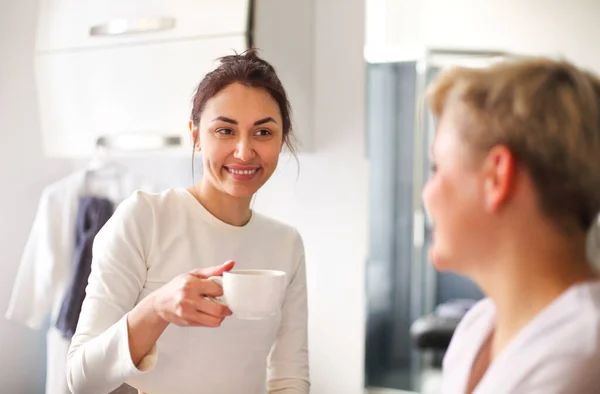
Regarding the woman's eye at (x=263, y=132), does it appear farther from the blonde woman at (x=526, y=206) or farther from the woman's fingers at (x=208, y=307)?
the blonde woman at (x=526, y=206)

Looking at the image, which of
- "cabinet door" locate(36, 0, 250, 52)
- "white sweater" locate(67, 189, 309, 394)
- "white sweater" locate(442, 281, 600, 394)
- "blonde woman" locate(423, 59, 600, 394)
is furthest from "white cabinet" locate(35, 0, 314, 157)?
"white sweater" locate(442, 281, 600, 394)

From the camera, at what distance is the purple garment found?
193 centimetres

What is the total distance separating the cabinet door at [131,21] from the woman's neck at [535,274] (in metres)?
1.12

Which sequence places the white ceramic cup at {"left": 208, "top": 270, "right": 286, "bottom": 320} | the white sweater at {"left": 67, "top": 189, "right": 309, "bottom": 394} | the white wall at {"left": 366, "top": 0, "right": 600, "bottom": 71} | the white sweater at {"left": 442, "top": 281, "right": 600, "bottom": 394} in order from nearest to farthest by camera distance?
the white sweater at {"left": 442, "top": 281, "right": 600, "bottom": 394}
the white ceramic cup at {"left": 208, "top": 270, "right": 286, "bottom": 320}
the white sweater at {"left": 67, "top": 189, "right": 309, "bottom": 394}
the white wall at {"left": 366, "top": 0, "right": 600, "bottom": 71}

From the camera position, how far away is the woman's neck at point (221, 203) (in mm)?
1178

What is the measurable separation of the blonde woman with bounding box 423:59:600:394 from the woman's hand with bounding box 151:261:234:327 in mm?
314

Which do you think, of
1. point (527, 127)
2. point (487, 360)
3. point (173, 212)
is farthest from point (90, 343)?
point (527, 127)

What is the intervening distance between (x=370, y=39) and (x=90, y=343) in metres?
1.15

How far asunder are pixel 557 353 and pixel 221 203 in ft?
2.19

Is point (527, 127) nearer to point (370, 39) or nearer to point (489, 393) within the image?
point (489, 393)

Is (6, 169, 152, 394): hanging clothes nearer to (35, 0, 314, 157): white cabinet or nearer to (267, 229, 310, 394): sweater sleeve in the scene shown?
(35, 0, 314, 157): white cabinet

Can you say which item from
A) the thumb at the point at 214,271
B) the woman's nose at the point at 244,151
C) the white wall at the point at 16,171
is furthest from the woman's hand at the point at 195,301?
the white wall at the point at 16,171

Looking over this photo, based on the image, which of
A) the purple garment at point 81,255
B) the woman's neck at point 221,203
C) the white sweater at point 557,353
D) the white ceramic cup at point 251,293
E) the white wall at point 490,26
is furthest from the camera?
the purple garment at point 81,255

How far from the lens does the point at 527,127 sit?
0.65 meters
